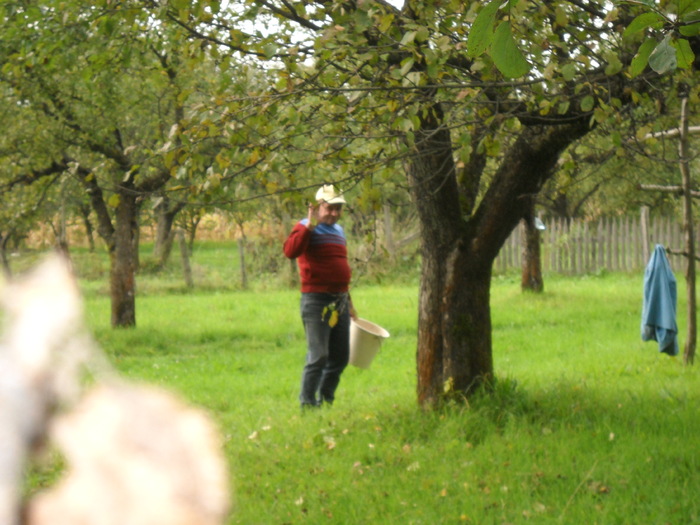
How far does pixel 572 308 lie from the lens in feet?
52.4

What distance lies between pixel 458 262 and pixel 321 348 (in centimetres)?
145

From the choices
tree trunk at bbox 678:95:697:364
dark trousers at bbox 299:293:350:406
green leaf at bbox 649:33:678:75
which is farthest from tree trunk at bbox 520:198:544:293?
green leaf at bbox 649:33:678:75

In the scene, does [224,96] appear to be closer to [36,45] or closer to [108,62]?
[108,62]

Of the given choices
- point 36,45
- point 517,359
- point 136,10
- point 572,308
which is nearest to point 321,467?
point 136,10

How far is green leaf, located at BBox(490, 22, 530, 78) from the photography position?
240 cm

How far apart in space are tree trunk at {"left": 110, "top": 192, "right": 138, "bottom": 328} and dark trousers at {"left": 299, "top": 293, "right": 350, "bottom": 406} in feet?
24.0

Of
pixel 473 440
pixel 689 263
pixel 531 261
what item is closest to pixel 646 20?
pixel 473 440

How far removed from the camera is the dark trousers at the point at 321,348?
7766 millimetres

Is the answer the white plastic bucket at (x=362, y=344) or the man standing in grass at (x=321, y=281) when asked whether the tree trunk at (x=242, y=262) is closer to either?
the white plastic bucket at (x=362, y=344)

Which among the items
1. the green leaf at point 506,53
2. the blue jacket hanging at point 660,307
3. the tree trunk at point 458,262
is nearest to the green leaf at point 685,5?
the green leaf at point 506,53

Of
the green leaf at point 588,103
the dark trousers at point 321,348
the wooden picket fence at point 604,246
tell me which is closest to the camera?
the green leaf at point 588,103

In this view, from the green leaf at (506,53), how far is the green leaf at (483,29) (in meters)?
0.05

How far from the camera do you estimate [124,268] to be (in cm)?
1506

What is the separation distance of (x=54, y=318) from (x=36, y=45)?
7.92 meters
